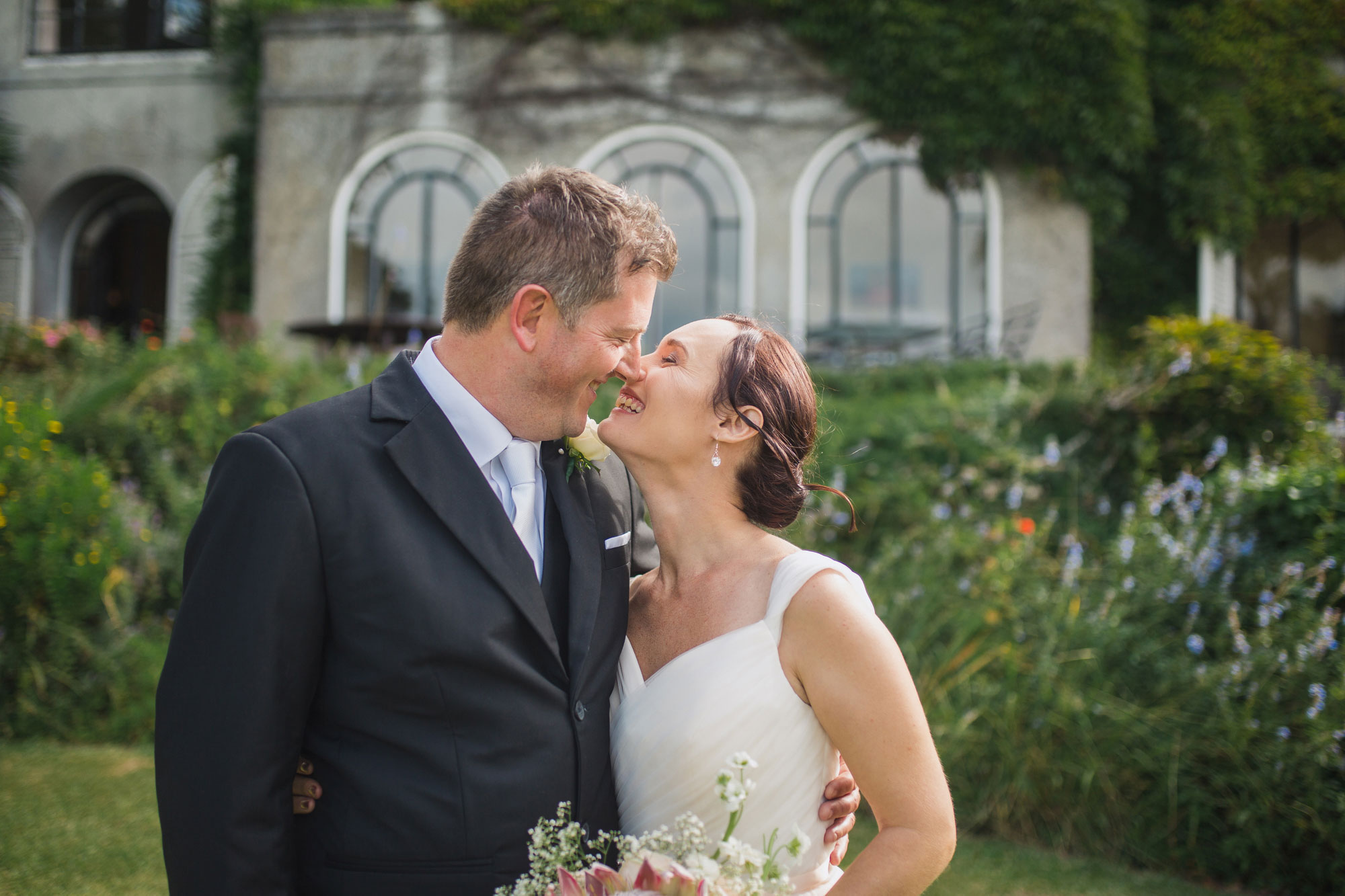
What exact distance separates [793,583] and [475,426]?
2.57 feet

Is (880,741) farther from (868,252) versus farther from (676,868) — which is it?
(868,252)

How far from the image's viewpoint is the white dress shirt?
2068mm

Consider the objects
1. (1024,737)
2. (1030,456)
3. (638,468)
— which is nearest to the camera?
(638,468)

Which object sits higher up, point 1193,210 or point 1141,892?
point 1193,210

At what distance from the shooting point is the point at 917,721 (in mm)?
1933

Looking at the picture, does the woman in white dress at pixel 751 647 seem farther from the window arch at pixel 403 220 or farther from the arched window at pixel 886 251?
the window arch at pixel 403 220

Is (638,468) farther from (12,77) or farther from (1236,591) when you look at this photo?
(12,77)

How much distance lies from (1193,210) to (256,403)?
11.2 meters

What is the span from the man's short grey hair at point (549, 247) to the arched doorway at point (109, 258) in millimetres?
15761

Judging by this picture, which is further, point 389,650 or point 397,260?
point 397,260

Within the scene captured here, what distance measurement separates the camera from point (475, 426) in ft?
6.79

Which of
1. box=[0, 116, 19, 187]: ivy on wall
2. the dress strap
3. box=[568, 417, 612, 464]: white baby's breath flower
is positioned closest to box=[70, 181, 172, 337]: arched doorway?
box=[0, 116, 19, 187]: ivy on wall

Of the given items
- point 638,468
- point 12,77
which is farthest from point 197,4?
point 638,468

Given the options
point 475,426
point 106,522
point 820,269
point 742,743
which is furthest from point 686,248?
point 742,743
